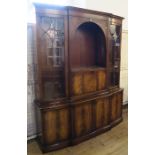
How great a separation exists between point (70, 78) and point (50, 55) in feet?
1.46

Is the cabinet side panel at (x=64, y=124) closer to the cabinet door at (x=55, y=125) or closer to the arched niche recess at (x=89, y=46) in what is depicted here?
the cabinet door at (x=55, y=125)

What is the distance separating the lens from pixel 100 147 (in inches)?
108

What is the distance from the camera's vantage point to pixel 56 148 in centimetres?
267

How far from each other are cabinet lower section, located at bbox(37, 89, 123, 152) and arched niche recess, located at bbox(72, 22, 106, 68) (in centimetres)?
67

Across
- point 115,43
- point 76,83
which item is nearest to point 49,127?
point 76,83

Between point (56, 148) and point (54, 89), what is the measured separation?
88 cm

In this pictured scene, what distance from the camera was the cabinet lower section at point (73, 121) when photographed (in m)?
2.58

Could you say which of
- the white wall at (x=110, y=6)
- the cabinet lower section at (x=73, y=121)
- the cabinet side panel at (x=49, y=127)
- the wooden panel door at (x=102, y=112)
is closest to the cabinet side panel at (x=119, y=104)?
the cabinet lower section at (x=73, y=121)

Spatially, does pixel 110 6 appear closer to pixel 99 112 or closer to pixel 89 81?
pixel 89 81

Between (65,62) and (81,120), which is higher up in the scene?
(65,62)

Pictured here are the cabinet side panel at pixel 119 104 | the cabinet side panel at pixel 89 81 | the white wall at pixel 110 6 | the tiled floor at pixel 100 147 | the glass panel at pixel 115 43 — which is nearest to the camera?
the tiled floor at pixel 100 147
